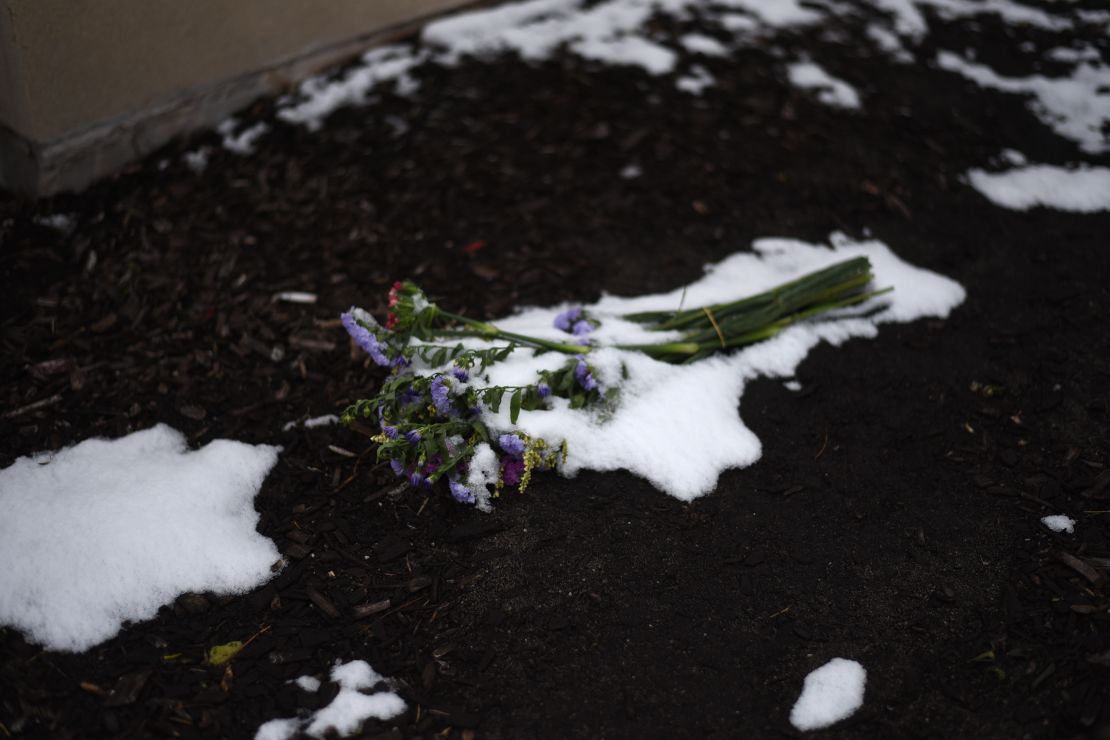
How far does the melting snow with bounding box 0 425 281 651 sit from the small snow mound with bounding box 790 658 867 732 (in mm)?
1330

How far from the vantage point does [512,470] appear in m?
2.24

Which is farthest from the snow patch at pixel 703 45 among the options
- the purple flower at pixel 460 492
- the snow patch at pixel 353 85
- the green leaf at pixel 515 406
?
the purple flower at pixel 460 492


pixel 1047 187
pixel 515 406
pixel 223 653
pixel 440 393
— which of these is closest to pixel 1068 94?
pixel 1047 187

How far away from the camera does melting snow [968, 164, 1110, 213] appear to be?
11.0 ft

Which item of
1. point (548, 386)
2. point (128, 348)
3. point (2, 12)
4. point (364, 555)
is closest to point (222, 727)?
point (364, 555)

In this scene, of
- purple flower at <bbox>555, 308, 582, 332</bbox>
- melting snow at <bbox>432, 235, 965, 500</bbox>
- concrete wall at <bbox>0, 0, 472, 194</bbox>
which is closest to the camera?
melting snow at <bbox>432, 235, 965, 500</bbox>

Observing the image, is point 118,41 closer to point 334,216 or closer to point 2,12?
point 2,12

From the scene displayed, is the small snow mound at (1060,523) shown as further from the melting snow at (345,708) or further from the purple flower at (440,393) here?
the melting snow at (345,708)

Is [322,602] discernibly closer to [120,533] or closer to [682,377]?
[120,533]

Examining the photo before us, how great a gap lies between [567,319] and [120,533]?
A: 4.44ft

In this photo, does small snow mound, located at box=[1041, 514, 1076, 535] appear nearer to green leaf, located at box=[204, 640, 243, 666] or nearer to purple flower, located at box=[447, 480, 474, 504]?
purple flower, located at box=[447, 480, 474, 504]

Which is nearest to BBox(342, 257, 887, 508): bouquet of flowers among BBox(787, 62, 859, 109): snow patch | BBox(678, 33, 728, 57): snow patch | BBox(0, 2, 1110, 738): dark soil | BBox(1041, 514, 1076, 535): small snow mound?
BBox(0, 2, 1110, 738): dark soil

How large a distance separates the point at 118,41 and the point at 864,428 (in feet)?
9.44

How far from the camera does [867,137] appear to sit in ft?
11.9
